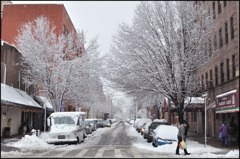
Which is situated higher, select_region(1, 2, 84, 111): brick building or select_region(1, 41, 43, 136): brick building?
select_region(1, 2, 84, 111): brick building

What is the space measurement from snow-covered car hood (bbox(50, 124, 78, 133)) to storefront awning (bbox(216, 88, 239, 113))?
1043 cm

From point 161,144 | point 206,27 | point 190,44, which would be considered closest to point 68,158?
point 161,144

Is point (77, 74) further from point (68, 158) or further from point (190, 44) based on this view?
point (68, 158)

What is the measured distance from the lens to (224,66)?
25156 mm

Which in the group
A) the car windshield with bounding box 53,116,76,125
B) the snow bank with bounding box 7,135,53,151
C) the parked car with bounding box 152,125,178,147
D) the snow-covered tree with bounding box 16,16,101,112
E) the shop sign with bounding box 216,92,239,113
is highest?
the snow-covered tree with bounding box 16,16,101,112

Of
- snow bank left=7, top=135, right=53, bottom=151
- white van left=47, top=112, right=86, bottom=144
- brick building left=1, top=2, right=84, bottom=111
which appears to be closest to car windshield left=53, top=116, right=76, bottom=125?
white van left=47, top=112, right=86, bottom=144

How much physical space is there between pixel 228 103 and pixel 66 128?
1131 centimetres

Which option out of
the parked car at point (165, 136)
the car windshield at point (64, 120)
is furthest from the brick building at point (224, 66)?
the car windshield at point (64, 120)

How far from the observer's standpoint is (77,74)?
29.2 meters

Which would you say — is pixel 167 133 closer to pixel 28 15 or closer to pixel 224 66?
pixel 224 66

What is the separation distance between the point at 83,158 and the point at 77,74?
1739 cm

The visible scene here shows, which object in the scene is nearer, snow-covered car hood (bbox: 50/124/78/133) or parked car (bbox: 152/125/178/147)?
parked car (bbox: 152/125/178/147)

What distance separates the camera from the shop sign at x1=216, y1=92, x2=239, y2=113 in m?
20.3

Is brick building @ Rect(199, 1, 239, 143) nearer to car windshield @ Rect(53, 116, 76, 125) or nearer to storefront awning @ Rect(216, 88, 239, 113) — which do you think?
storefront awning @ Rect(216, 88, 239, 113)
